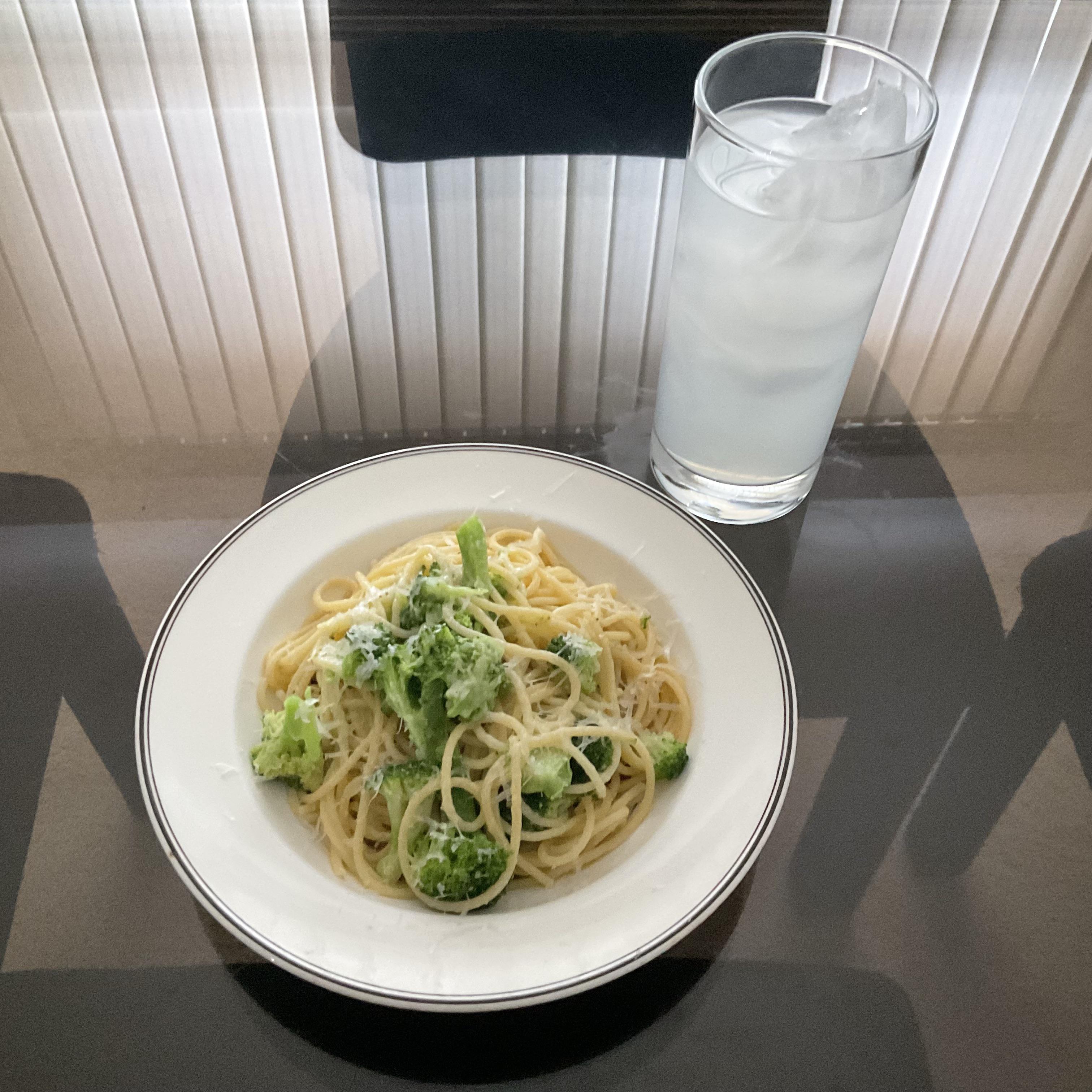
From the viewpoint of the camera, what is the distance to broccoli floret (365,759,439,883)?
1.07 metres

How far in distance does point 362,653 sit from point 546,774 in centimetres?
25

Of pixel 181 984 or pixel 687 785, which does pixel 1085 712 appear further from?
pixel 181 984

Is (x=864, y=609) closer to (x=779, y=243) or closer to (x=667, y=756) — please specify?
(x=667, y=756)

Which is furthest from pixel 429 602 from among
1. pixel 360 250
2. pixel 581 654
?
pixel 360 250

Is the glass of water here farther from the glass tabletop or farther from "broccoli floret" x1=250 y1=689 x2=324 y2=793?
"broccoli floret" x1=250 y1=689 x2=324 y2=793

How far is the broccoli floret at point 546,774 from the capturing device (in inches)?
43.2

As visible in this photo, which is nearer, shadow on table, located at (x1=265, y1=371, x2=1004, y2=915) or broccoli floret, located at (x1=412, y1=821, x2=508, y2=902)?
broccoli floret, located at (x1=412, y1=821, x2=508, y2=902)

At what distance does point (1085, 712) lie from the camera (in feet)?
4.09

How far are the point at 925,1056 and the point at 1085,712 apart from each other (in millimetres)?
506

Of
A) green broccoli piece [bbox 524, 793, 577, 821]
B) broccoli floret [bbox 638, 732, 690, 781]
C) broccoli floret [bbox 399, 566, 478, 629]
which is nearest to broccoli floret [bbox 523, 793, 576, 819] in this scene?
green broccoli piece [bbox 524, 793, 577, 821]

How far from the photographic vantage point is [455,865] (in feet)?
3.32

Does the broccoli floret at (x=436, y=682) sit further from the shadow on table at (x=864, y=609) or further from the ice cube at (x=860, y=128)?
the ice cube at (x=860, y=128)

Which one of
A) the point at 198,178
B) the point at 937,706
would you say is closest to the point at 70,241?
the point at 198,178

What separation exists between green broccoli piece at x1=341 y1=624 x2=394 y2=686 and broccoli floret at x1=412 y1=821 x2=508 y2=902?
0.19 meters
